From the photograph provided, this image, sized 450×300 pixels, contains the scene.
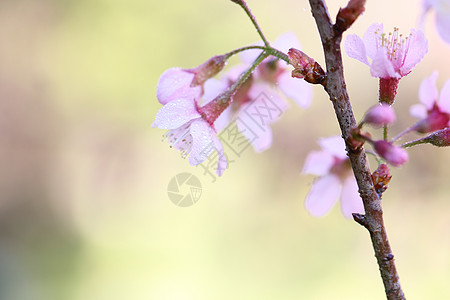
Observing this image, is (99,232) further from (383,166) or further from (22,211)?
(383,166)

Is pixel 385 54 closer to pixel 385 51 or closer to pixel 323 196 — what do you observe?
pixel 385 51

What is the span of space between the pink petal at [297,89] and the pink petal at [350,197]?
6.7 inches

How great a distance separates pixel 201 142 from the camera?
2.23 ft

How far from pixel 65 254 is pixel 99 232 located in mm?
268

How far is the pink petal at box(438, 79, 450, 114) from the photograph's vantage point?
71cm

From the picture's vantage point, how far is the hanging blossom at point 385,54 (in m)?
0.57

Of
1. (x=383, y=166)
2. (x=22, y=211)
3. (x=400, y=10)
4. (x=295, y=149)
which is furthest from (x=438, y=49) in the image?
(x=22, y=211)

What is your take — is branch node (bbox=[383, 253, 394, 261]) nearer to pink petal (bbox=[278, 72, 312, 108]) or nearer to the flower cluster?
the flower cluster

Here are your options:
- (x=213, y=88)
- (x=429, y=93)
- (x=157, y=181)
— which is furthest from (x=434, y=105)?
(x=157, y=181)

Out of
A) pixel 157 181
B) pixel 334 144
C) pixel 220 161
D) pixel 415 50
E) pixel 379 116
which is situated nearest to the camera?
pixel 379 116

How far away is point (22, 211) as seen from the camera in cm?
351

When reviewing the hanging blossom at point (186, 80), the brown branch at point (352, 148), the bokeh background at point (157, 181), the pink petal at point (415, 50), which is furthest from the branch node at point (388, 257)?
the bokeh background at point (157, 181)

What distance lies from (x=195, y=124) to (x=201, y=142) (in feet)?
0.11
